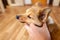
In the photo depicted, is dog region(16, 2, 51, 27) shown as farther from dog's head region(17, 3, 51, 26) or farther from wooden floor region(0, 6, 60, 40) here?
wooden floor region(0, 6, 60, 40)

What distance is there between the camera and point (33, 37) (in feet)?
2.40

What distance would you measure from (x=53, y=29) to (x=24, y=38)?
0.69m

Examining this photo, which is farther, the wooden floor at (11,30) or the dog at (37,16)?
the wooden floor at (11,30)

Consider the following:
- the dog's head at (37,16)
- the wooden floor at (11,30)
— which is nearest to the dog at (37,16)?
the dog's head at (37,16)

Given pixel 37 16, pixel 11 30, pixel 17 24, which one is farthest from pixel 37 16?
pixel 17 24

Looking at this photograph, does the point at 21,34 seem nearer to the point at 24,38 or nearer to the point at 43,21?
the point at 24,38

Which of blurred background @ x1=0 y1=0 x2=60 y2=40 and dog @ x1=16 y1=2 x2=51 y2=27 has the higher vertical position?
dog @ x1=16 y1=2 x2=51 y2=27

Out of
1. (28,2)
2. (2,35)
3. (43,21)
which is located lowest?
(2,35)

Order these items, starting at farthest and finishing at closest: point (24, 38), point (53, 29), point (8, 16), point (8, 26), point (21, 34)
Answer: point (8, 16), point (8, 26), point (21, 34), point (24, 38), point (53, 29)

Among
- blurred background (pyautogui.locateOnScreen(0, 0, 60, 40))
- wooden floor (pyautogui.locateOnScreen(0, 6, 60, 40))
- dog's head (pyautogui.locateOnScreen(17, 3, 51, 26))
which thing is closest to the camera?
dog's head (pyautogui.locateOnScreen(17, 3, 51, 26))

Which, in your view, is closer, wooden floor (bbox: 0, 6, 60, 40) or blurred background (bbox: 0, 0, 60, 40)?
blurred background (bbox: 0, 0, 60, 40)

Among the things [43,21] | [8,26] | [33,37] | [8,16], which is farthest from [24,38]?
[8,16]

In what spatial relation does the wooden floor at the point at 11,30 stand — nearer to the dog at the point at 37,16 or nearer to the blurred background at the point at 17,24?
the blurred background at the point at 17,24

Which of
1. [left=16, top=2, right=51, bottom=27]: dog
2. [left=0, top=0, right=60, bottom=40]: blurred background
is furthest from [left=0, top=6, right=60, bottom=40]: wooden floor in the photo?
Answer: [left=16, top=2, right=51, bottom=27]: dog
